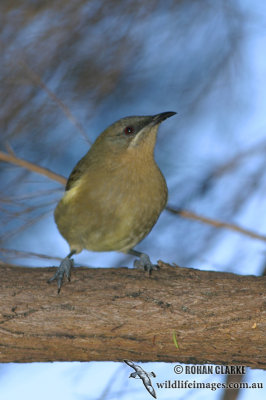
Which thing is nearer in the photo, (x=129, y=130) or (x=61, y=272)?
(x=61, y=272)

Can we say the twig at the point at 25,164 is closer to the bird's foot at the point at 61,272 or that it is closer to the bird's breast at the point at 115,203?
the bird's breast at the point at 115,203

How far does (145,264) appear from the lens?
394 cm

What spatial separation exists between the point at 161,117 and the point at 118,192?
0.62 metres

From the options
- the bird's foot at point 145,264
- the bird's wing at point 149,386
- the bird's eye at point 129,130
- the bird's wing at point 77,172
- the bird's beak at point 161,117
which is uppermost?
the bird's eye at point 129,130

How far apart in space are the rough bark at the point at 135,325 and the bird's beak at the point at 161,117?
1250 millimetres

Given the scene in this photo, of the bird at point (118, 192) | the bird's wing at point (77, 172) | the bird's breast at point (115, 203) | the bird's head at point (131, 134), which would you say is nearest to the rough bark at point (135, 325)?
the bird at point (118, 192)

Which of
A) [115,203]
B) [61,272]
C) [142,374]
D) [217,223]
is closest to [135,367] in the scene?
[142,374]

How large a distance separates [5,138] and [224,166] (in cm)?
154

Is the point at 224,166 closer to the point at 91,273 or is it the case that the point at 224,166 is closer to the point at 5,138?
the point at 91,273

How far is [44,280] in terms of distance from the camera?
3.57m

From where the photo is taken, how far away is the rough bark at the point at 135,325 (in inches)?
129

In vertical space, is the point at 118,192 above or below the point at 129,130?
below

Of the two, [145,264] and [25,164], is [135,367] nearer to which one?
[145,264]

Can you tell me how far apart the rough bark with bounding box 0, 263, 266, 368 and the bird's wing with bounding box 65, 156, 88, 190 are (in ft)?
3.32
